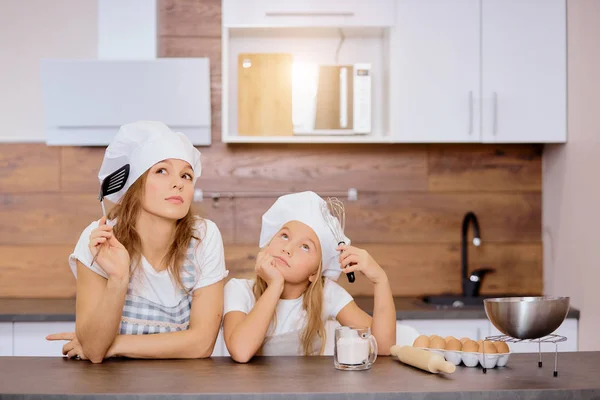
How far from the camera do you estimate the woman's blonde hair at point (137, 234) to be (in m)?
1.94

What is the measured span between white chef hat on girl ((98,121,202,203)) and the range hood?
113 cm

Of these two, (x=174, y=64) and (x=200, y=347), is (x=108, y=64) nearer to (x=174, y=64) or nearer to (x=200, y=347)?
(x=174, y=64)

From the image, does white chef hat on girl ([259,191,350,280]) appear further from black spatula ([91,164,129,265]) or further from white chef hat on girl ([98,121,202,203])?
black spatula ([91,164,129,265])

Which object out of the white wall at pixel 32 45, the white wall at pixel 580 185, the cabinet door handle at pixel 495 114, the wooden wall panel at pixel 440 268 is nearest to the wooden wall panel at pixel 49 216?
the white wall at pixel 32 45

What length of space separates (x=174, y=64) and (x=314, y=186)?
0.85 meters

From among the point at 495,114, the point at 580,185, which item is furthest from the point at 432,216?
the point at 580,185

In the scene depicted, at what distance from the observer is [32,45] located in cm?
343

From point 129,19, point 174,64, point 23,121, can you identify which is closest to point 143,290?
point 174,64

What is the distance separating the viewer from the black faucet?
3.37m

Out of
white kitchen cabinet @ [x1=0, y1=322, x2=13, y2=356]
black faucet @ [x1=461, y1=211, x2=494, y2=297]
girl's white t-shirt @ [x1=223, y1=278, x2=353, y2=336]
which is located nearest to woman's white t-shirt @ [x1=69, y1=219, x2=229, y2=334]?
girl's white t-shirt @ [x1=223, y1=278, x2=353, y2=336]

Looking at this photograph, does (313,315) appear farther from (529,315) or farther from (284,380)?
(529,315)

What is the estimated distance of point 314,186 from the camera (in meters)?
3.46

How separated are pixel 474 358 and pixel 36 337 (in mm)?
1902

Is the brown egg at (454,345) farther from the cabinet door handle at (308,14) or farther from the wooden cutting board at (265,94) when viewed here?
the cabinet door handle at (308,14)
